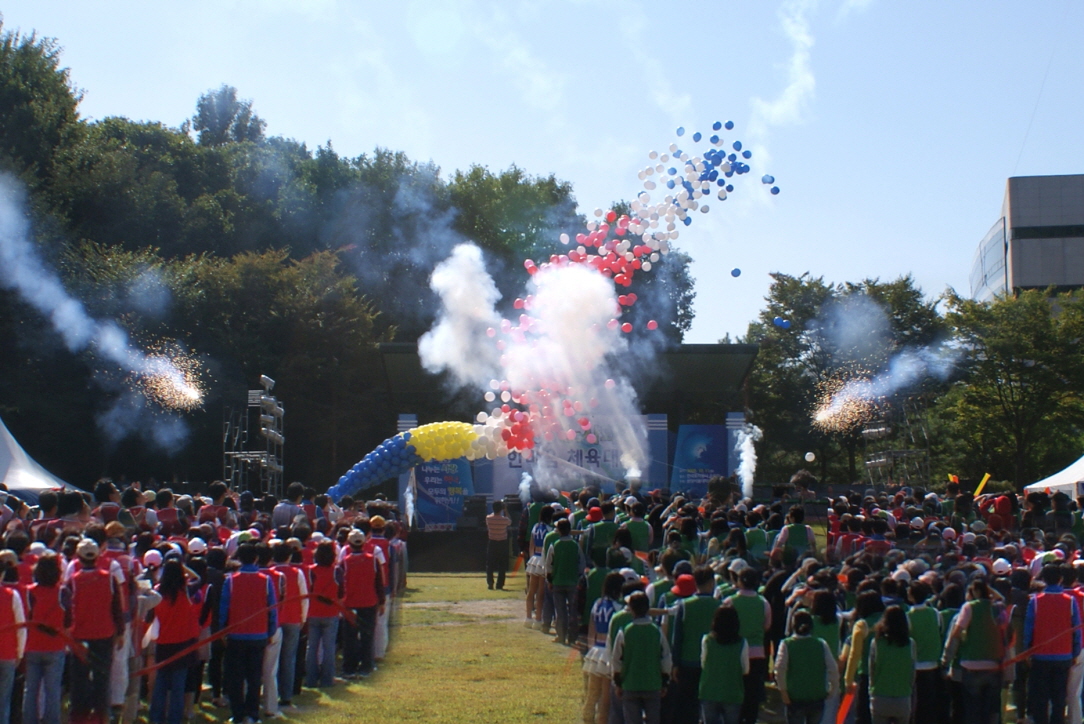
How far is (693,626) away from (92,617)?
15.1 ft

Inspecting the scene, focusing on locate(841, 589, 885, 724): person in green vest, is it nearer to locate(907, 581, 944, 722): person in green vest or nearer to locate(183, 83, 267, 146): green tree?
locate(907, 581, 944, 722): person in green vest

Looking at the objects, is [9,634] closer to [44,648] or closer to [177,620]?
[44,648]

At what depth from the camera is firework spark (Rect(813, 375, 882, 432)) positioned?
1666 inches

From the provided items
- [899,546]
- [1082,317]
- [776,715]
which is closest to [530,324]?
[899,546]

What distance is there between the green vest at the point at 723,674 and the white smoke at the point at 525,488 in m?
17.2

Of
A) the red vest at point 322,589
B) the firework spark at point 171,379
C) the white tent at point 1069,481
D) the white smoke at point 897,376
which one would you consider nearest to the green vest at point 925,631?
the red vest at point 322,589

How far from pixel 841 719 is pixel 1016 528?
10.9m

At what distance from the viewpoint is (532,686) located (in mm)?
10727

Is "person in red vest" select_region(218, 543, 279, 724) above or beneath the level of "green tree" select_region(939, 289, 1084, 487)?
beneath

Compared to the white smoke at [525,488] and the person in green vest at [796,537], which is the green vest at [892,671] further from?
the white smoke at [525,488]

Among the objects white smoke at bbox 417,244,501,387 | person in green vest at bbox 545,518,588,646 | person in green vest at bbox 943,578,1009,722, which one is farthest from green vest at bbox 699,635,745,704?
white smoke at bbox 417,244,501,387

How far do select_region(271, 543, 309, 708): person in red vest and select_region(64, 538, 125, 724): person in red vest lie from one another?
175 cm

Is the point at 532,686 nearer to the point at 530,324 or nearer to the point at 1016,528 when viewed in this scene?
the point at 1016,528

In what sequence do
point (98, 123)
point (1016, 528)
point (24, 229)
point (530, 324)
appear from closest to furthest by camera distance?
point (1016, 528), point (530, 324), point (24, 229), point (98, 123)
